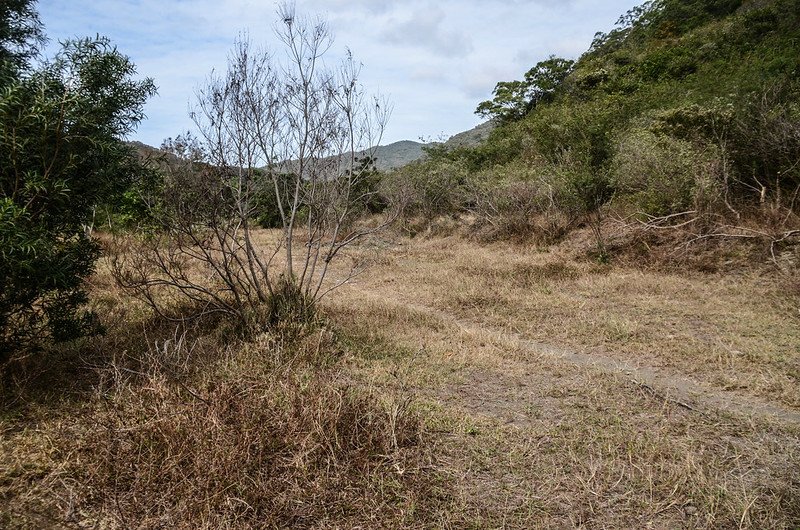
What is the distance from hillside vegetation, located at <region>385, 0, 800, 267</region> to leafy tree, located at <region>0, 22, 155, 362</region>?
451 cm

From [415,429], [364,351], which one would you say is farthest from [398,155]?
[415,429]

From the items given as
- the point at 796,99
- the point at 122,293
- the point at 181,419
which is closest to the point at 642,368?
the point at 181,419

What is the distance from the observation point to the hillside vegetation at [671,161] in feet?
33.7

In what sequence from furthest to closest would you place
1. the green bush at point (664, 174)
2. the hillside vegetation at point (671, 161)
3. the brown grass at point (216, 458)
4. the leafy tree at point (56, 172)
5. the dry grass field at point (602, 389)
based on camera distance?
the green bush at point (664, 174) → the hillside vegetation at point (671, 161) → the leafy tree at point (56, 172) → the dry grass field at point (602, 389) → the brown grass at point (216, 458)

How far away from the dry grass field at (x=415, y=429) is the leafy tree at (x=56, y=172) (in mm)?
755

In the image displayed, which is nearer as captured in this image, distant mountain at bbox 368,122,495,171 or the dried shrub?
the dried shrub

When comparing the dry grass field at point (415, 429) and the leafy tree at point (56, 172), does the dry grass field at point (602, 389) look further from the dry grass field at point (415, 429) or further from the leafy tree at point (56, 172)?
the leafy tree at point (56, 172)

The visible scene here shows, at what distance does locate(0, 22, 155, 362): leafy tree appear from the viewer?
3.96m

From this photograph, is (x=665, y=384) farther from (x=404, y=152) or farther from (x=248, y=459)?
(x=404, y=152)

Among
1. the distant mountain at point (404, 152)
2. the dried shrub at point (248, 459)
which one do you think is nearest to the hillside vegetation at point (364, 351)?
the dried shrub at point (248, 459)

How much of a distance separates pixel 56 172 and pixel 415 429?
4243 mm

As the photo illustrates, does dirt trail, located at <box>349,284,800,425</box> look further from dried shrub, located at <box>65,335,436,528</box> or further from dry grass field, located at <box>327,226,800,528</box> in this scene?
dried shrub, located at <box>65,335,436,528</box>

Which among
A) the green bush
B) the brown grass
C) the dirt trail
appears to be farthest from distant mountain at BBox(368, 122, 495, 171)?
the brown grass

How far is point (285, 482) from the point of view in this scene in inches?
121
